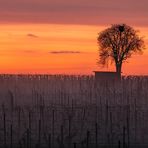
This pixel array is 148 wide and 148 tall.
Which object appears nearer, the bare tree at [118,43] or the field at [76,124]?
the field at [76,124]

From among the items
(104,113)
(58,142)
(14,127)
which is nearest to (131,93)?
(104,113)

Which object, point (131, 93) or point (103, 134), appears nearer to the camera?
point (103, 134)

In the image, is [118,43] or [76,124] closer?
[76,124]

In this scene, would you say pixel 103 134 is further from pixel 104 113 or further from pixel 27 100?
pixel 27 100

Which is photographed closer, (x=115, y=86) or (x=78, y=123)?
(x=78, y=123)

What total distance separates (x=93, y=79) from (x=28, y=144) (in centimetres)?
2821

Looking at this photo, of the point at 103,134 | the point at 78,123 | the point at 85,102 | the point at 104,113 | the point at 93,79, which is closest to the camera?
the point at 103,134

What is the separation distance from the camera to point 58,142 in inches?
888

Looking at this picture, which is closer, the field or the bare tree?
the field

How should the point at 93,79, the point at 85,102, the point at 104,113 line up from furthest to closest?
the point at 93,79
the point at 85,102
the point at 104,113

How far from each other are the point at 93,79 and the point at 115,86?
589 cm

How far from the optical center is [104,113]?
1102 inches

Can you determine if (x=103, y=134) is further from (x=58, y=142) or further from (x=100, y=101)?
(x=100, y=101)

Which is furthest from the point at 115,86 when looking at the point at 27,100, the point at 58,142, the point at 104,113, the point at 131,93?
the point at 58,142
